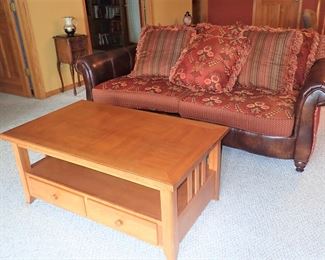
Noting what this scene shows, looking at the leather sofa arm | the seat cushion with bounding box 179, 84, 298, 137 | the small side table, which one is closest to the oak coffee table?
the seat cushion with bounding box 179, 84, 298, 137

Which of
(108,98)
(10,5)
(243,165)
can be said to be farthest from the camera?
(10,5)

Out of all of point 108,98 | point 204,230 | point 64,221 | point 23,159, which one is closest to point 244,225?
point 204,230

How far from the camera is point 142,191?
151 cm

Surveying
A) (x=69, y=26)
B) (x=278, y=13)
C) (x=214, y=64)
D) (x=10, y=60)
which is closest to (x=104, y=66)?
(x=214, y=64)

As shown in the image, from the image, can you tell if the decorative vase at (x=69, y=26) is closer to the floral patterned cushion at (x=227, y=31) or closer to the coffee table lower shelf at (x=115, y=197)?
the floral patterned cushion at (x=227, y=31)

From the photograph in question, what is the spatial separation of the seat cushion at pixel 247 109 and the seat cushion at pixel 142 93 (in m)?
0.11

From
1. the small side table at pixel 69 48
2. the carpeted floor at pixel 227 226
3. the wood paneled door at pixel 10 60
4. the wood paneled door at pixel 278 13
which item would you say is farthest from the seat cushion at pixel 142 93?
the wood paneled door at pixel 278 13

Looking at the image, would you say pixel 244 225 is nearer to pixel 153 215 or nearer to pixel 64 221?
pixel 153 215

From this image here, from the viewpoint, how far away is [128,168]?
1.29 metres

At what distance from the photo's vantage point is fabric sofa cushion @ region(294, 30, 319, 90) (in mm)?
2211

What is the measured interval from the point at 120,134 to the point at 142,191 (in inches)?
11.8

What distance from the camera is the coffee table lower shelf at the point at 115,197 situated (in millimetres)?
1386

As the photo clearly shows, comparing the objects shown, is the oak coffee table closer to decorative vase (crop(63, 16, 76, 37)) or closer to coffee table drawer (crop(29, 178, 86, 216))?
coffee table drawer (crop(29, 178, 86, 216))

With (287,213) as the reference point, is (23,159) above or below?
above
